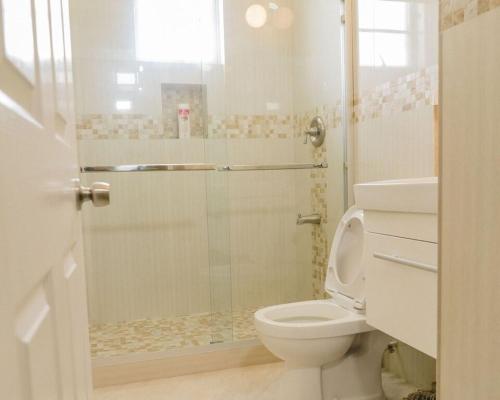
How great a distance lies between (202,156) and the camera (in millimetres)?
2541

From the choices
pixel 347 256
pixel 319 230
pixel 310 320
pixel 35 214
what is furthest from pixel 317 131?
pixel 35 214

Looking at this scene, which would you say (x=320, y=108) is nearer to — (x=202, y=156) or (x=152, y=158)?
(x=202, y=156)

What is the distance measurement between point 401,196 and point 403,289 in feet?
0.89

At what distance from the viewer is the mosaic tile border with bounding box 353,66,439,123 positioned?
4.91 feet

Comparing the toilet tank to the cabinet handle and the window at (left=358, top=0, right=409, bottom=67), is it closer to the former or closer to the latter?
the cabinet handle

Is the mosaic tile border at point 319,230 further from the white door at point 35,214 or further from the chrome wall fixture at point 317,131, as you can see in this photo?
the white door at point 35,214

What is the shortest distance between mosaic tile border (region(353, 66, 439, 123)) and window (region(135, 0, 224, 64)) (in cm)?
99

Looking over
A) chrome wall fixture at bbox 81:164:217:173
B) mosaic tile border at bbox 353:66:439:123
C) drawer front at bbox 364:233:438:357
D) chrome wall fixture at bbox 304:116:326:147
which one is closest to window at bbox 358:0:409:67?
mosaic tile border at bbox 353:66:439:123

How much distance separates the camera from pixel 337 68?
2176mm

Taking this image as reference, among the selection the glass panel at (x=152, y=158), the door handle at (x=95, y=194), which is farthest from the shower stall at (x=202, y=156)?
the door handle at (x=95, y=194)

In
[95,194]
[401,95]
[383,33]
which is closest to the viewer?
[95,194]

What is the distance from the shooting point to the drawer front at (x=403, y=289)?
1066 millimetres

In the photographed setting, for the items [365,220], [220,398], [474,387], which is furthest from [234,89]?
[474,387]

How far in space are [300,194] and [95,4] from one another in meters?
1.65
